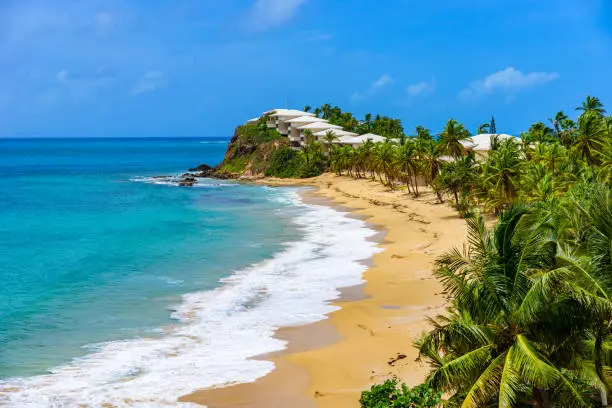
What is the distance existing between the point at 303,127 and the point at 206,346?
251 feet

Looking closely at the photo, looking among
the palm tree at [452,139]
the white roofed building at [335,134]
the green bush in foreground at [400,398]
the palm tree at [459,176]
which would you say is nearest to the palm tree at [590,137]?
the palm tree at [459,176]

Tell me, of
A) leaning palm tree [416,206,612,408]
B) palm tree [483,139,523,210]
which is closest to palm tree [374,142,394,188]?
palm tree [483,139,523,210]

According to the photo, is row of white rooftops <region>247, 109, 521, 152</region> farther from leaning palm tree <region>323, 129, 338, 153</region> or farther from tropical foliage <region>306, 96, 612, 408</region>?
tropical foliage <region>306, 96, 612, 408</region>

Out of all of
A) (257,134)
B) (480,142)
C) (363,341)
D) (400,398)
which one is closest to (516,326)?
(400,398)

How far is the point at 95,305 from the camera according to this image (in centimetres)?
2612

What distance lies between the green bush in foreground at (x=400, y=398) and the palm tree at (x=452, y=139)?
43.3 meters

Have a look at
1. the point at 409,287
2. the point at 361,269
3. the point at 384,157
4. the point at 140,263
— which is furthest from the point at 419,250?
the point at 384,157

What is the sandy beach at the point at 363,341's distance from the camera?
16.4m

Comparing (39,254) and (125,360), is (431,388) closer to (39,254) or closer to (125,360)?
(125,360)

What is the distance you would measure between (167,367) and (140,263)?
675 inches

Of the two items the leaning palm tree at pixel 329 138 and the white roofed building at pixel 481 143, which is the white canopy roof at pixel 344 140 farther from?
the white roofed building at pixel 481 143

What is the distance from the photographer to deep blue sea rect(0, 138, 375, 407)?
712 inches

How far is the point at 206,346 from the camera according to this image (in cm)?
2047

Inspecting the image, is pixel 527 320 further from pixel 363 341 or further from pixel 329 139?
pixel 329 139
